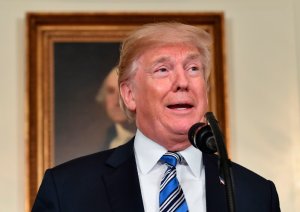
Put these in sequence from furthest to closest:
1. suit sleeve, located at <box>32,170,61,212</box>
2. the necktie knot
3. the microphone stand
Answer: the necktie knot
suit sleeve, located at <box>32,170,61,212</box>
the microphone stand

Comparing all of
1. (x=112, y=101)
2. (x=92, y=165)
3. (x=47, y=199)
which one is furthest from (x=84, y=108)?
(x=47, y=199)

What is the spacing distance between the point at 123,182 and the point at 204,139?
477mm

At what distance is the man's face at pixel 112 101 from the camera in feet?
11.7

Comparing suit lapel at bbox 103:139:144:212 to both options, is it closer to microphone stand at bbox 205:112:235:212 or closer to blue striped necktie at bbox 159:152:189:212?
blue striped necktie at bbox 159:152:189:212

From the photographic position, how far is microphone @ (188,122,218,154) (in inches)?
67.8

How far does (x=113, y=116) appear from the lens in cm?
357

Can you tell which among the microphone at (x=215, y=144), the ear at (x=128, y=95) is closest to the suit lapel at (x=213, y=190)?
the ear at (x=128, y=95)

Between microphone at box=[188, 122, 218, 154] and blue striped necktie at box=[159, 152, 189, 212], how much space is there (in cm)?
38

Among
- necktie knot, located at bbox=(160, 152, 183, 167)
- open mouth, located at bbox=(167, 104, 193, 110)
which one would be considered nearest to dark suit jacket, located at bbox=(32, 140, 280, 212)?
necktie knot, located at bbox=(160, 152, 183, 167)

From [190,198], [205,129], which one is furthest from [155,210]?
[205,129]

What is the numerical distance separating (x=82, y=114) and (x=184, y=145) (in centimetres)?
145
